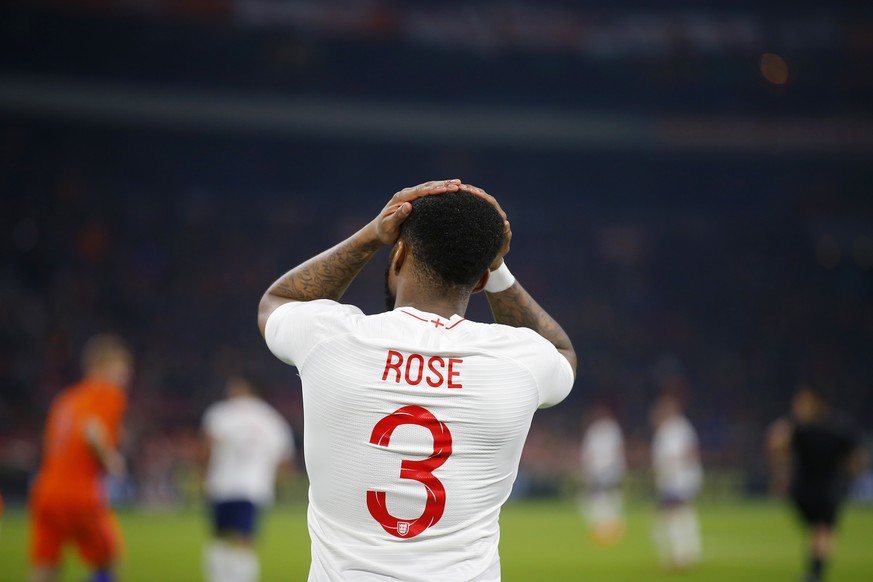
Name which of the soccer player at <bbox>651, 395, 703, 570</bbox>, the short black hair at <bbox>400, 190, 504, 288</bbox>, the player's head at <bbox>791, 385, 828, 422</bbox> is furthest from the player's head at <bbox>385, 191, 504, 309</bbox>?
the soccer player at <bbox>651, 395, 703, 570</bbox>

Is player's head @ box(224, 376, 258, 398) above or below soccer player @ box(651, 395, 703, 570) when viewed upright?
above

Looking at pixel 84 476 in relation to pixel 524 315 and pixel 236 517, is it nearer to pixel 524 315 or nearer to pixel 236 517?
pixel 236 517

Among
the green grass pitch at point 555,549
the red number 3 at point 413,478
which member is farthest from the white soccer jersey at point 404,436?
the green grass pitch at point 555,549

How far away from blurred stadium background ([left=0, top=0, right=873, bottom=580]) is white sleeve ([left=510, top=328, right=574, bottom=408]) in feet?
77.5

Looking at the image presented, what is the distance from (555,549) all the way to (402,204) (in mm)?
16438

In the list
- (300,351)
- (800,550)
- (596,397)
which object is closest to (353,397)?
(300,351)

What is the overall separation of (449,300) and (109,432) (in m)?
7.57

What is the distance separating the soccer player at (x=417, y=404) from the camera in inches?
98.1

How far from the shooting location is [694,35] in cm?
3328

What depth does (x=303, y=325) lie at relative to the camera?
8.44 ft

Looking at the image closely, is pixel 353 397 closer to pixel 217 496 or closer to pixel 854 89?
pixel 217 496

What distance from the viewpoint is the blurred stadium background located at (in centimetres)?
2933

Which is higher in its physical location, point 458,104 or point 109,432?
point 458,104

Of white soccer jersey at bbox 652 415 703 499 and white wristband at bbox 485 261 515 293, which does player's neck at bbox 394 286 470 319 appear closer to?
white wristband at bbox 485 261 515 293
